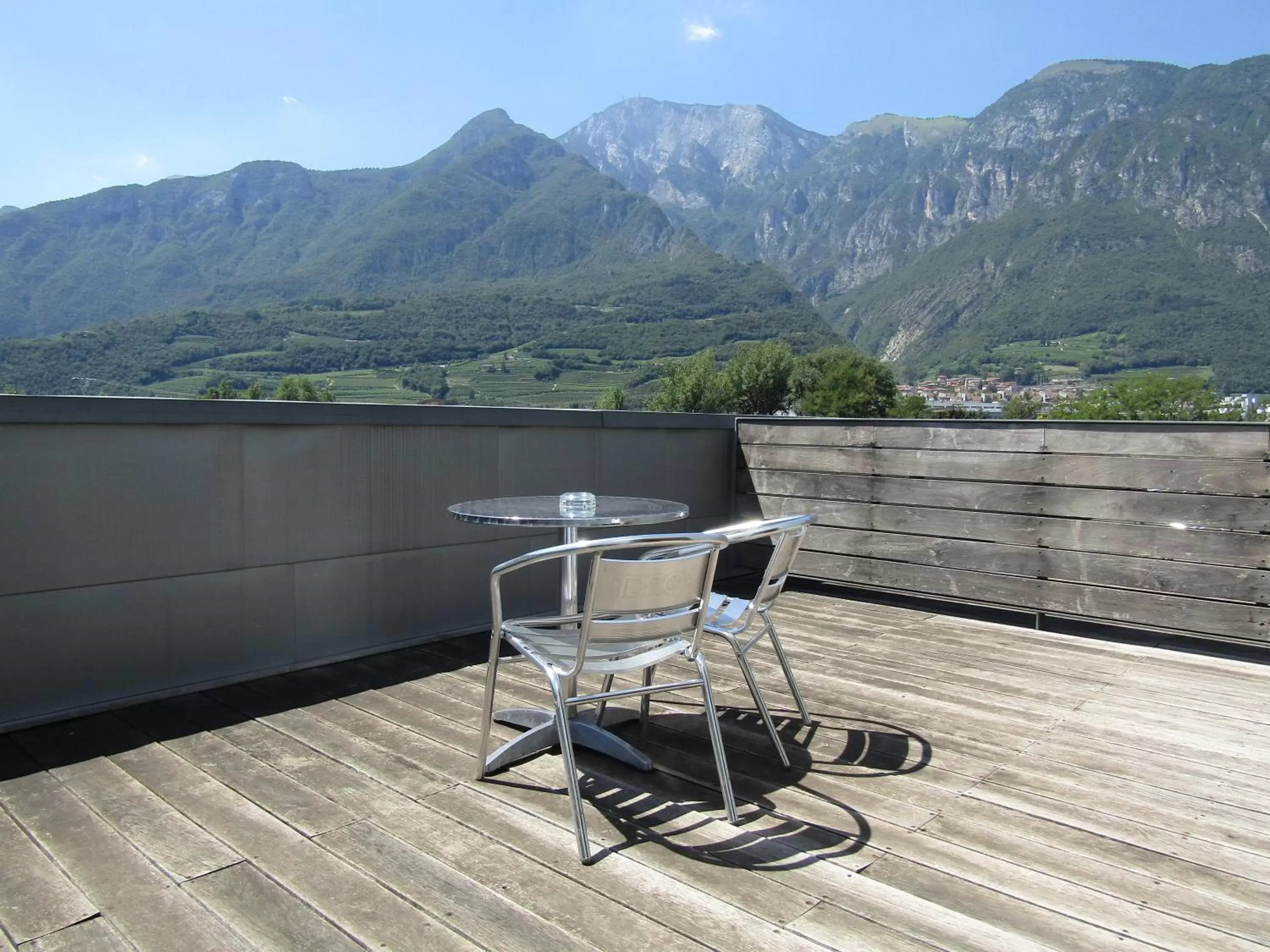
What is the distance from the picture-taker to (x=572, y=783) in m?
1.92

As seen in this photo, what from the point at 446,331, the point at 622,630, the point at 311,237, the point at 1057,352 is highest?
the point at 311,237

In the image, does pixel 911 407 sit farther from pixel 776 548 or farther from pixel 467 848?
pixel 467 848

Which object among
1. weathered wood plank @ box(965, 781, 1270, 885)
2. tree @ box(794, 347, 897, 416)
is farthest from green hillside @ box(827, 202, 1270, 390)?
weathered wood plank @ box(965, 781, 1270, 885)

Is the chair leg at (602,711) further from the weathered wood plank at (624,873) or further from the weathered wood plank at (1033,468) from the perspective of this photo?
the weathered wood plank at (1033,468)

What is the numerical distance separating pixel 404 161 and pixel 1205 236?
13347 centimetres

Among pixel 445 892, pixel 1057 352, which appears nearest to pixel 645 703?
pixel 445 892

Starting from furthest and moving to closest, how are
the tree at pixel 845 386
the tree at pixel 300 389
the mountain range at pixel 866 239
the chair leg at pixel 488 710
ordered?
the mountain range at pixel 866 239, the tree at pixel 845 386, the tree at pixel 300 389, the chair leg at pixel 488 710

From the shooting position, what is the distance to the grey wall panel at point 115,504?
9.05 feet

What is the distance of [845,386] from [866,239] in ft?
312

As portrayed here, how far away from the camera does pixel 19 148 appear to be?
74688 mm

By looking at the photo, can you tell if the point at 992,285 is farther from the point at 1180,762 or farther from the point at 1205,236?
the point at 1180,762

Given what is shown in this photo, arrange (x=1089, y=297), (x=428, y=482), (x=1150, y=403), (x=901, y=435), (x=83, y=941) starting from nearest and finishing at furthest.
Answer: (x=83, y=941), (x=428, y=482), (x=901, y=435), (x=1150, y=403), (x=1089, y=297)

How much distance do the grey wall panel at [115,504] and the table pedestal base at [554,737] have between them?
1238mm

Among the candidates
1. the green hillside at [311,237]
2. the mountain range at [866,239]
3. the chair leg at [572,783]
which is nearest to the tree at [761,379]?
the mountain range at [866,239]
